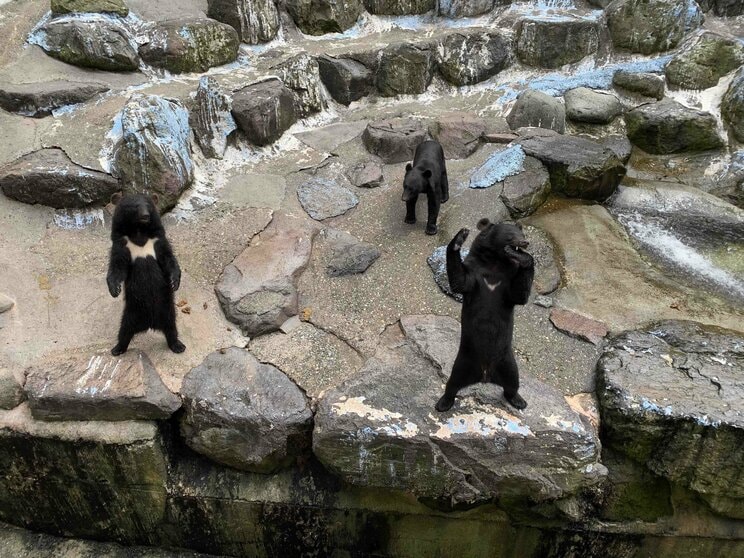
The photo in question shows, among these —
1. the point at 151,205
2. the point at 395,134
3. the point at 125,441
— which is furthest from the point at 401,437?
the point at 395,134

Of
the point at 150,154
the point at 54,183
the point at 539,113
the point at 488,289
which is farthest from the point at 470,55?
the point at 488,289

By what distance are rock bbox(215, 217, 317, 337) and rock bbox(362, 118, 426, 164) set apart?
2010 millimetres

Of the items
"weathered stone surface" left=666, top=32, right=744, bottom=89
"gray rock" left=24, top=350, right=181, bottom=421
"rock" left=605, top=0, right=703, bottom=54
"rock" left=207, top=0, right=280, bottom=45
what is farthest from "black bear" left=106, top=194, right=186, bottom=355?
"rock" left=605, top=0, right=703, bottom=54

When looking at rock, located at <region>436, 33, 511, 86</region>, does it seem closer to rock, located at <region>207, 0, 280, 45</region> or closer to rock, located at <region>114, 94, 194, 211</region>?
rock, located at <region>207, 0, 280, 45</region>

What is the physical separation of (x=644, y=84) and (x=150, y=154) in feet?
23.7

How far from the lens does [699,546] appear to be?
14.4ft

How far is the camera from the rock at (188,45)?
25.5 ft

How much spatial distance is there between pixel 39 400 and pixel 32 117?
4109 millimetres

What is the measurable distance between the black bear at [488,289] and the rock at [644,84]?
6557 millimetres

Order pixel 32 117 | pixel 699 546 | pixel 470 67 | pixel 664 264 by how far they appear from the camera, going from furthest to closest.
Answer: pixel 470 67, pixel 32 117, pixel 664 264, pixel 699 546

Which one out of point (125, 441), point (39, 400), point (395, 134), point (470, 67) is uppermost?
point (470, 67)

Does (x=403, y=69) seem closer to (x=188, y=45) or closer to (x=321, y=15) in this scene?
(x=321, y=15)

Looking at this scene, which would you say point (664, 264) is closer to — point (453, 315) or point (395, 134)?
point (453, 315)

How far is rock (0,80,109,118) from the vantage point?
6523 mm
